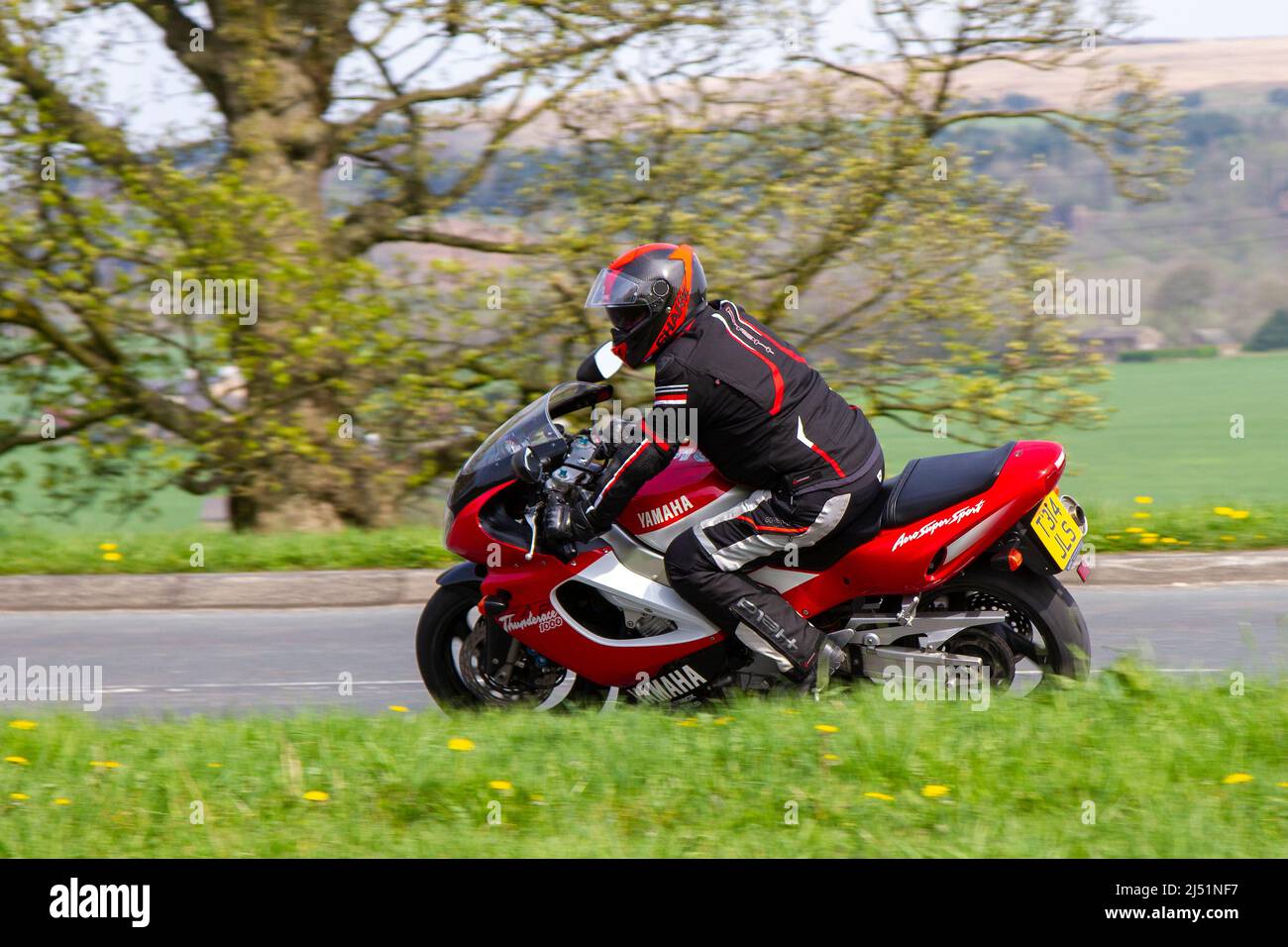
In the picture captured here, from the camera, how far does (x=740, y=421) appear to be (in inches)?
202

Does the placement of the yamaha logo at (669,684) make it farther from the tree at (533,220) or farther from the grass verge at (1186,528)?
the tree at (533,220)

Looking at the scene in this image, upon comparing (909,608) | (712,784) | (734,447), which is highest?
(734,447)

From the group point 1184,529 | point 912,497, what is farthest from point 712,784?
point 1184,529

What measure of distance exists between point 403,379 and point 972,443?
444cm

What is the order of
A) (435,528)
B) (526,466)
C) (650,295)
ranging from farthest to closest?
(435,528), (526,466), (650,295)

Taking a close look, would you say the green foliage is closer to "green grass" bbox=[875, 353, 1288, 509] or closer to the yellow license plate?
"green grass" bbox=[875, 353, 1288, 509]

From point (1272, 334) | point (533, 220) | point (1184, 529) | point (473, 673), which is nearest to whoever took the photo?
point (473, 673)

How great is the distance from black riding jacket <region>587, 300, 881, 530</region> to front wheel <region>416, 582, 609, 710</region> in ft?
2.45

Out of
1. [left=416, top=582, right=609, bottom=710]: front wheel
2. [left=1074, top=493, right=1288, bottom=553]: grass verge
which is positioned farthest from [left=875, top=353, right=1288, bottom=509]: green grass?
[left=416, top=582, right=609, bottom=710]: front wheel

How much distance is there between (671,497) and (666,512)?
2.4 inches

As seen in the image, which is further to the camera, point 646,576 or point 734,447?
point 646,576

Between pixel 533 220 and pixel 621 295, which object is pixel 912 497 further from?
pixel 533 220

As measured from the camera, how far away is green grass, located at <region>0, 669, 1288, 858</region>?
399 centimetres

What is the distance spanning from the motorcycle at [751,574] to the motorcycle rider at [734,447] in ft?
0.33
